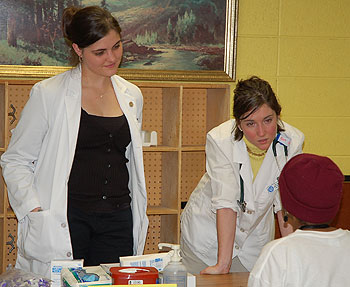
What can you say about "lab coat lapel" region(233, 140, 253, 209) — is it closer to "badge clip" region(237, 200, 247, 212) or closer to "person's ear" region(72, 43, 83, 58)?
"badge clip" region(237, 200, 247, 212)

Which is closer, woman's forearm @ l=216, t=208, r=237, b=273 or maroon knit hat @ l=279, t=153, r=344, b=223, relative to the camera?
maroon knit hat @ l=279, t=153, r=344, b=223

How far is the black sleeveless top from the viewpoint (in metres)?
2.48

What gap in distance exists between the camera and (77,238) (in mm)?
2465

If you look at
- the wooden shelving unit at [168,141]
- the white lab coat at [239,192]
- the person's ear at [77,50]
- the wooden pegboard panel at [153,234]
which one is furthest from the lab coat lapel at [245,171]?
the wooden pegboard panel at [153,234]

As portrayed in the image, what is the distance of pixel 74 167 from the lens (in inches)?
97.8

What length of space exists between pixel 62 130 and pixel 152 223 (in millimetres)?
1952

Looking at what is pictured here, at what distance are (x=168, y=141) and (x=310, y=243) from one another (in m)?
2.53

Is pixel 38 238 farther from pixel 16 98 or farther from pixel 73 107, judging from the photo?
pixel 16 98

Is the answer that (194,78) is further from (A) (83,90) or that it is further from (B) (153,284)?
(B) (153,284)

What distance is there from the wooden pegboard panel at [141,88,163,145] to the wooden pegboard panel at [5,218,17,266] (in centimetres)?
111

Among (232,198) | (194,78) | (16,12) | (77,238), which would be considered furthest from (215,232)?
(16,12)

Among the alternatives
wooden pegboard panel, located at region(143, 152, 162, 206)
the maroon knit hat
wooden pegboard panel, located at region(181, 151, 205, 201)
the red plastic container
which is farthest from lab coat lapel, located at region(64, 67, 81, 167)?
wooden pegboard panel, located at region(181, 151, 205, 201)

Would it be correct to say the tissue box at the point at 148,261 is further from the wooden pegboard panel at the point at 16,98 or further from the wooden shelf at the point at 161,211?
the wooden pegboard panel at the point at 16,98

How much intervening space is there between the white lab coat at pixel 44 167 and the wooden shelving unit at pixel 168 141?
1.19 m
